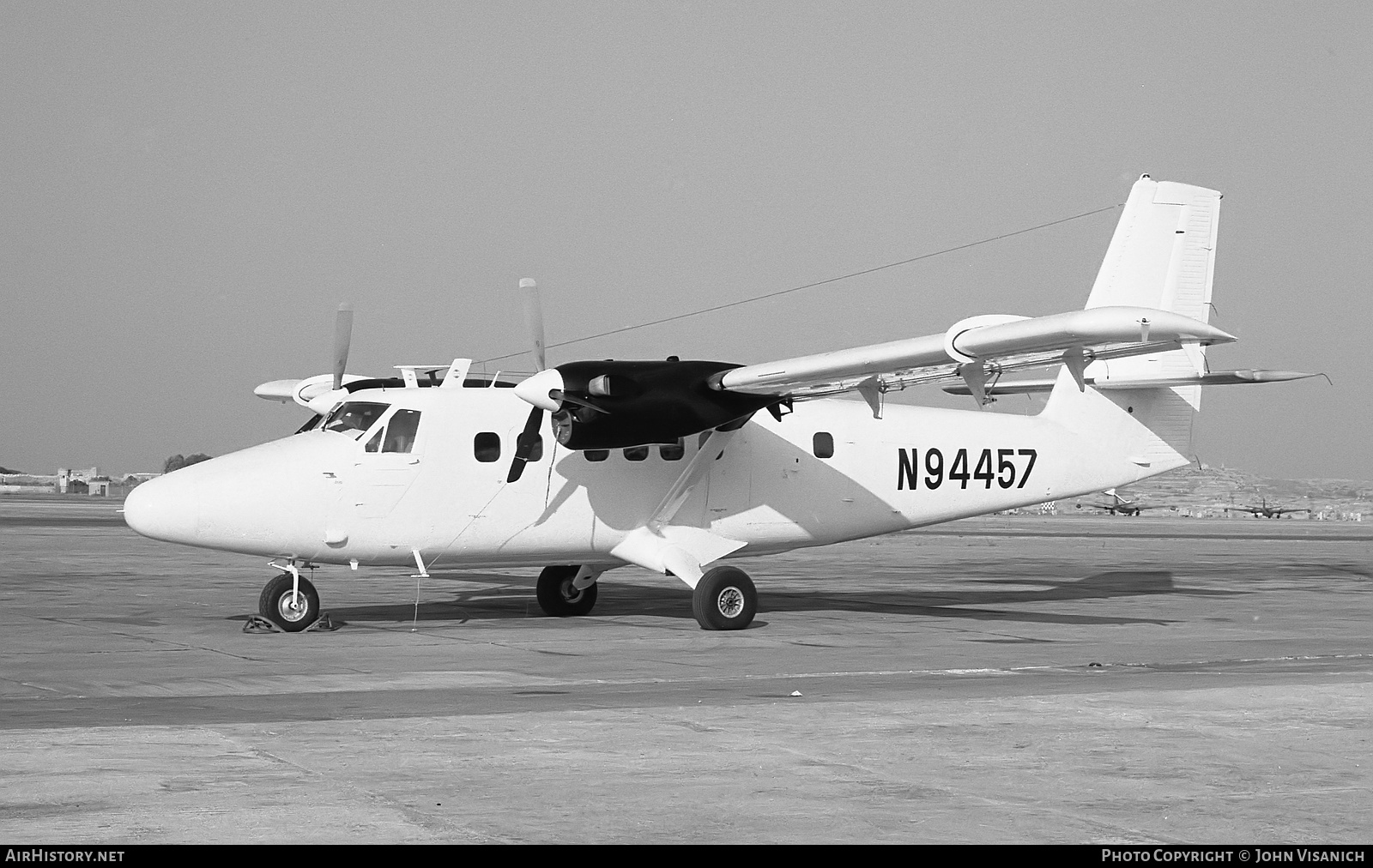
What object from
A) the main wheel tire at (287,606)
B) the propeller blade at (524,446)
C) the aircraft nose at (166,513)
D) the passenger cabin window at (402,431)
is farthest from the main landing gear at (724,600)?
the aircraft nose at (166,513)

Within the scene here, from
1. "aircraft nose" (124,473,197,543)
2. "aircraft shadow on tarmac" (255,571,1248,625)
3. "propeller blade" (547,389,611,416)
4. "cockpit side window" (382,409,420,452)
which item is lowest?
"aircraft shadow on tarmac" (255,571,1248,625)

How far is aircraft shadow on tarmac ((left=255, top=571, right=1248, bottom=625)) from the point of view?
2048cm

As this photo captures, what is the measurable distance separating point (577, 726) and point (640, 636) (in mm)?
7577

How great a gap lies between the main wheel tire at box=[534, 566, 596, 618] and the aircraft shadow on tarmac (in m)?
0.22

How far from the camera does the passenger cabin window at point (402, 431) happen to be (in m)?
18.0

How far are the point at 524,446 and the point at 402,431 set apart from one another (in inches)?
61.2

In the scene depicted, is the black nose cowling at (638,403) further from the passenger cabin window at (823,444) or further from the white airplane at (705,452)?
the passenger cabin window at (823,444)

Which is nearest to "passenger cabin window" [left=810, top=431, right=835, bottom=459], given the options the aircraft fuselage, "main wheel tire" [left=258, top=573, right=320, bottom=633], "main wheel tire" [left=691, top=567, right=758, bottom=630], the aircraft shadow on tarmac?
the aircraft fuselage

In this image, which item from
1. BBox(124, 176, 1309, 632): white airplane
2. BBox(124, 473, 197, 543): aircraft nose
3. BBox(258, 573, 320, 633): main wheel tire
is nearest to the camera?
BBox(124, 473, 197, 543): aircraft nose

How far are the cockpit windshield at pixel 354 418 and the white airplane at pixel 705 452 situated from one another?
0.08ft

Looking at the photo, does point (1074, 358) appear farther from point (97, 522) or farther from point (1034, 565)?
point (97, 522)

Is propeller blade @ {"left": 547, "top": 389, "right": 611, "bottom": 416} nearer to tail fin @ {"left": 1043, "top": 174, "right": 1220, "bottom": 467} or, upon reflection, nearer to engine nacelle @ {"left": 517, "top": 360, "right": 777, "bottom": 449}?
engine nacelle @ {"left": 517, "top": 360, "right": 777, "bottom": 449}

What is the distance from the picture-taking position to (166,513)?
661 inches

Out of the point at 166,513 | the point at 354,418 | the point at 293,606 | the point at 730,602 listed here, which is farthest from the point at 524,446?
the point at 166,513
